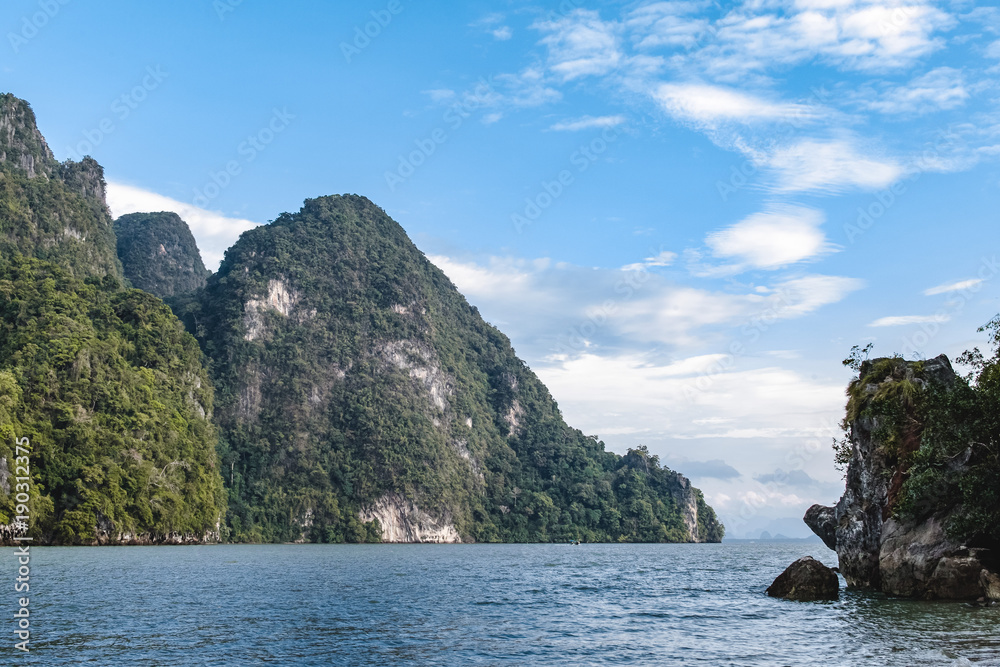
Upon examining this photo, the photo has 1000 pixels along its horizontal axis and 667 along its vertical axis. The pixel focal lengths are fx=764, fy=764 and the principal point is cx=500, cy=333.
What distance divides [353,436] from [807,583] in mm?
135015

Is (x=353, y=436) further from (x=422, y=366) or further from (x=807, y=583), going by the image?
(x=807, y=583)

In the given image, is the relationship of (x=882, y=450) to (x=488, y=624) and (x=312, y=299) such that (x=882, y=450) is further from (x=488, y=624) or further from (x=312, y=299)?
(x=312, y=299)

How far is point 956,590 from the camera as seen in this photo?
3209 cm

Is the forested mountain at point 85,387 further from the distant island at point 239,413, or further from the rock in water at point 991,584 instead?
the rock in water at point 991,584

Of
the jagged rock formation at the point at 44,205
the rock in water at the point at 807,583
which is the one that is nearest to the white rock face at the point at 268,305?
the jagged rock formation at the point at 44,205

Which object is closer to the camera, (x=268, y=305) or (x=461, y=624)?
(x=461, y=624)

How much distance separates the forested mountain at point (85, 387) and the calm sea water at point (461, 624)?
38282 mm

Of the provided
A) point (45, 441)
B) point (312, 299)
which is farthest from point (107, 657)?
point (312, 299)

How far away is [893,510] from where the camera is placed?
3588cm

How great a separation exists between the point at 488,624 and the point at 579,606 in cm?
792

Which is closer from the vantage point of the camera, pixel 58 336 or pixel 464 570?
pixel 464 570

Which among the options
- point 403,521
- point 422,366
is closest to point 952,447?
point 403,521

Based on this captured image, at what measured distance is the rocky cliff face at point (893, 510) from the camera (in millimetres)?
32562

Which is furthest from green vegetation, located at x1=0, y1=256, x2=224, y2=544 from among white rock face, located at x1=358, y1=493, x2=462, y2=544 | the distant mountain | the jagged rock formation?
white rock face, located at x1=358, y1=493, x2=462, y2=544
